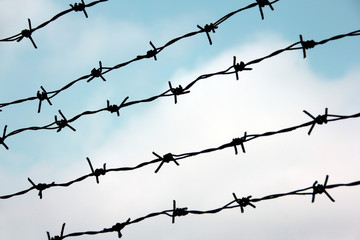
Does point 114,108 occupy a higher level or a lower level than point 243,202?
higher

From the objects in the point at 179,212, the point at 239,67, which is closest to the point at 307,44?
the point at 239,67

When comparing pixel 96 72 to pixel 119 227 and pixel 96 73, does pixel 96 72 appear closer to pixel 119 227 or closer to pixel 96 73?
pixel 96 73

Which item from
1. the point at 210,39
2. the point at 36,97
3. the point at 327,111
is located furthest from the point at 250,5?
the point at 36,97

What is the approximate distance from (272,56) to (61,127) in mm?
1504

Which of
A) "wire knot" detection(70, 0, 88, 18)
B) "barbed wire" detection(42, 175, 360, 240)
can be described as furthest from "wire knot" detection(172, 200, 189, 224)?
"wire knot" detection(70, 0, 88, 18)

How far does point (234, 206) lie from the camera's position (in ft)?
8.37

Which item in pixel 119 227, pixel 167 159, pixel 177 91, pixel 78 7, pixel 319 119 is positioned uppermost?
pixel 78 7

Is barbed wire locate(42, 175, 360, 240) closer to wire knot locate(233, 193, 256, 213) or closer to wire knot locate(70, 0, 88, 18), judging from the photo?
wire knot locate(233, 193, 256, 213)

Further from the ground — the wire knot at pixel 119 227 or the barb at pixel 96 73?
the barb at pixel 96 73

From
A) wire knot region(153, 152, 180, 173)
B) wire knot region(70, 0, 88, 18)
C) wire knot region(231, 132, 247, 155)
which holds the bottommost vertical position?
wire knot region(153, 152, 180, 173)

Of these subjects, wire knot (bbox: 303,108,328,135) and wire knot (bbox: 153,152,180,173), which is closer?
wire knot (bbox: 303,108,328,135)

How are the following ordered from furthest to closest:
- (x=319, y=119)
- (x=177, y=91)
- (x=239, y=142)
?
1. (x=177, y=91)
2. (x=239, y=142)
3. (x=319, y=119)

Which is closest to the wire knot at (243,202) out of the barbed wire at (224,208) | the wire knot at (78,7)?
the barbed wire at (224,208)

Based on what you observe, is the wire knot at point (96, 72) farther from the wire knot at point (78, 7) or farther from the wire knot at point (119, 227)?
the wire knot at point (119, 227)
